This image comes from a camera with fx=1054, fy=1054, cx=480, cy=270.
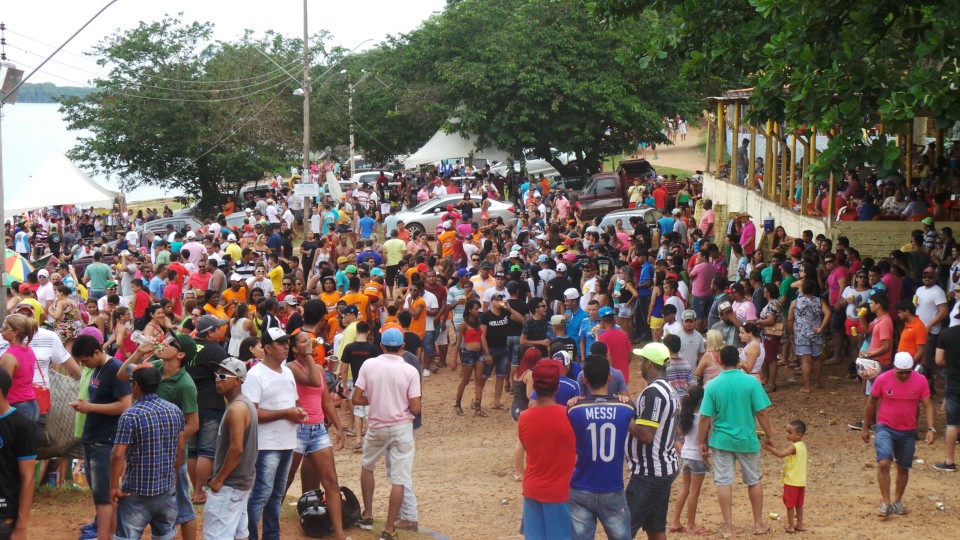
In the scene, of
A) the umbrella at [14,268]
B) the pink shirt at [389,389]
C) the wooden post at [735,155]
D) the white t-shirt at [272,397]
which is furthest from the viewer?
the wooden post at [735,155]

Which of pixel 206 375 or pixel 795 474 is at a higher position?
pixel 206 375

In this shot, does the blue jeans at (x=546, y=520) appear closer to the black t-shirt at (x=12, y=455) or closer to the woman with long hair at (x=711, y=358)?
the black t-shirt at (x=12, y=455)

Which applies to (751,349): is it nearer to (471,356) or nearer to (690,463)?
(690,463)

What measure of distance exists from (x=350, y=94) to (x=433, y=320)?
97.2 feet

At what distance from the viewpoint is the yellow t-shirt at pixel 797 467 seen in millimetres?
9539

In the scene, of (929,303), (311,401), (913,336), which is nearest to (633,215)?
(929,303)

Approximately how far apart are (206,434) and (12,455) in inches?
100

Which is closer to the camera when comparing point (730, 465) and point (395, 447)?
point (395, 447)

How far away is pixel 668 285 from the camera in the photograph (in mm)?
15180

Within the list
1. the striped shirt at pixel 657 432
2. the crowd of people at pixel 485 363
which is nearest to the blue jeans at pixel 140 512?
the crowd of people at pixel 485 363

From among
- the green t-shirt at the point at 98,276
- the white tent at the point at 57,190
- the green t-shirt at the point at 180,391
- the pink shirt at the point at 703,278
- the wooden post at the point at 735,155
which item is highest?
the wooden post at the point at 735,155

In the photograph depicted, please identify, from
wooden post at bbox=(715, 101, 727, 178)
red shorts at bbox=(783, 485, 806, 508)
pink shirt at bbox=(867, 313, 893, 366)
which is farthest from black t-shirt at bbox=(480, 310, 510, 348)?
wooden post at bbox=(715, 101, 727, 178)

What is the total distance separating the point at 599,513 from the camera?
7.23 metres

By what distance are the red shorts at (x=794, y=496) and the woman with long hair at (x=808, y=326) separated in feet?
15.8
